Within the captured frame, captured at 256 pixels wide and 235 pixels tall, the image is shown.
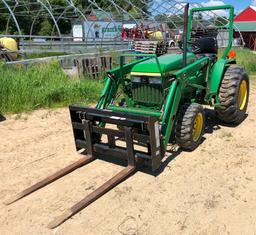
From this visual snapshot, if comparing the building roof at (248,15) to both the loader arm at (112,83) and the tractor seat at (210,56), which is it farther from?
the loader arm at (112,83)

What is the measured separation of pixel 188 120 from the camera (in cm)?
459

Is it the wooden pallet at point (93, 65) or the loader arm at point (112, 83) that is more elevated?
the loader arm at point (112, 83)

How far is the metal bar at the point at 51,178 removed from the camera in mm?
3773

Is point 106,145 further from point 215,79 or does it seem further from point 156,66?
point 215,79

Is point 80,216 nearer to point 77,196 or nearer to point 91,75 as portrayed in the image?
point 77,196

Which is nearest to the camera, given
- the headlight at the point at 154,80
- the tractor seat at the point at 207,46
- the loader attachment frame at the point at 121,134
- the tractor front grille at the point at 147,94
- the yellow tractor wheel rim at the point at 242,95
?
the loader attachment frame at the point at 121,134

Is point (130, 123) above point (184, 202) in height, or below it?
above

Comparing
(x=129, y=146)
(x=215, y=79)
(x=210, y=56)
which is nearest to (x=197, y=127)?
(x=215, y=79)

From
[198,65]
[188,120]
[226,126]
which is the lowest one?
[226,126]

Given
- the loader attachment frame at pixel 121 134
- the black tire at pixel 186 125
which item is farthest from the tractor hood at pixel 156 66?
the loader attachment frame at pixel 121 134

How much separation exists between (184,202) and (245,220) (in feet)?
2.09

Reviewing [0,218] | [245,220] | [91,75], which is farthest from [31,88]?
[245,220]

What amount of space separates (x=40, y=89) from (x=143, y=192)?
15.2ft

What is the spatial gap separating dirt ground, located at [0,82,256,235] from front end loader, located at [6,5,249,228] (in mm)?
152
